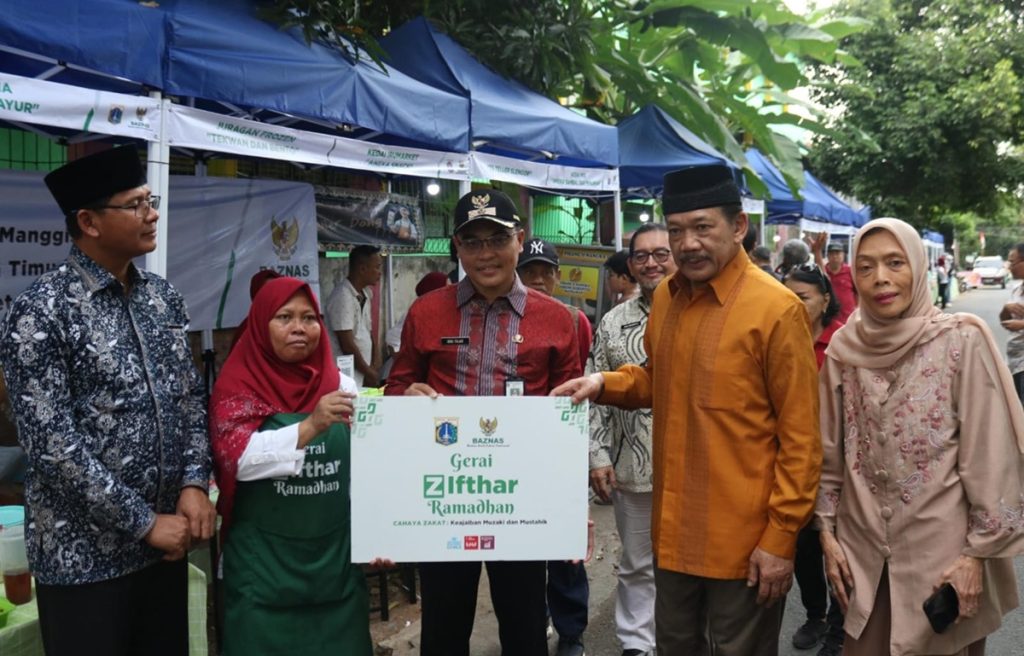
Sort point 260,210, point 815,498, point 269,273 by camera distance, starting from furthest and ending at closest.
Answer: point 260,210 < point 269,273 < point 815,498

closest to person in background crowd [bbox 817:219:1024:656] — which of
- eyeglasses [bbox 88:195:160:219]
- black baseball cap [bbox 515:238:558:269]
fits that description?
eyeglasses [bbox 88:195:160:219]

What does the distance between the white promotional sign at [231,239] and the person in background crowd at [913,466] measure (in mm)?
4312

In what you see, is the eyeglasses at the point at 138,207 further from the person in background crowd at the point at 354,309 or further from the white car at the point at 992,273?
the white car at the point at 992,273

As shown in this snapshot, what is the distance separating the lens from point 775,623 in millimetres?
2521

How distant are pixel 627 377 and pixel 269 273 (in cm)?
202

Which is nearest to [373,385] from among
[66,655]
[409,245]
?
[409,245]

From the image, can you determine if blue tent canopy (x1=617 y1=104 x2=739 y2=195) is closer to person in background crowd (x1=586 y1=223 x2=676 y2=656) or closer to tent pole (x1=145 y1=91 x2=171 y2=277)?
person in background crowd (x1=586 y1=223 x2=676 y2=656)

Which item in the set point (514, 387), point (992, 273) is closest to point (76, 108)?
point (514, 387)

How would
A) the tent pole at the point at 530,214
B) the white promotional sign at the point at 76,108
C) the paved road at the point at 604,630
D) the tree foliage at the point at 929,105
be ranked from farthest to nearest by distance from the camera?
the tree foliage at the point at 929,105 → the tent pole at the point at 530,214 → the paved road at the point at 604,630 → the white promotional sign at the point at 76,108

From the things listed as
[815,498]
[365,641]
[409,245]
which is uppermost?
[409,245]

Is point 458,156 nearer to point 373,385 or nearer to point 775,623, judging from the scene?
point 373,385

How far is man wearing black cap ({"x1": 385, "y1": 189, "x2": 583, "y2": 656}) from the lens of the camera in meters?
2.74

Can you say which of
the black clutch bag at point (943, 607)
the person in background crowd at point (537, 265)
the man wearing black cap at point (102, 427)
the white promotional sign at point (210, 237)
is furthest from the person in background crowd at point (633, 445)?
the white promotional sign at point (210, 237)

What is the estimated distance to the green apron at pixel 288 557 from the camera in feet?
8.88
